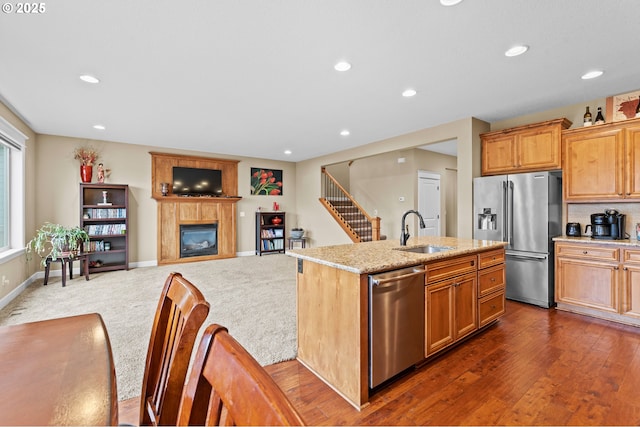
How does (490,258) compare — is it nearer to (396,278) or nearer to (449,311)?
(449,311)

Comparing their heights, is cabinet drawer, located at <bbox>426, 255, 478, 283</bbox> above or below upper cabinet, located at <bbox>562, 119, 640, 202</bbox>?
below

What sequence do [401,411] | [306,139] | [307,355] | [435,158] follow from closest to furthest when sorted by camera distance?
[401,411] < [307,355] < [306,139] < [435,158]

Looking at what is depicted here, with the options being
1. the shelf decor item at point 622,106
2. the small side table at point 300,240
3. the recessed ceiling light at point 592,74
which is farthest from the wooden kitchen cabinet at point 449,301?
the small side table at point 300,240

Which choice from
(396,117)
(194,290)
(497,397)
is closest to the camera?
(194,290)

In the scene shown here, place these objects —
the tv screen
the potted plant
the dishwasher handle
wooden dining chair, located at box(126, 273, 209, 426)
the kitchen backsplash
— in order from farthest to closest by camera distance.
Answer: the tv screen → the potted plant → the kitchen backsplash → the dishwasher handle → wooden dining chair, located at box(126, 273, 209, 426)

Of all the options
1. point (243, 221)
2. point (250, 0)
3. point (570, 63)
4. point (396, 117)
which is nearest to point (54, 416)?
point (250, 0)

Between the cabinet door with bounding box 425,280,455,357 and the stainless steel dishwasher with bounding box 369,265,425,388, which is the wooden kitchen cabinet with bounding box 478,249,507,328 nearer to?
the cabinet door with bounding box 425,280,455,357

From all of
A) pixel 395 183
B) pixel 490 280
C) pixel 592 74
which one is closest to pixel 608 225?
pixel 592 74

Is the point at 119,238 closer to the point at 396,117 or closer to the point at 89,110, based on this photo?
the point at 89,110

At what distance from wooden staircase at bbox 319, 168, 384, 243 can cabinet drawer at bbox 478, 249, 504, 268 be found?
3.73m

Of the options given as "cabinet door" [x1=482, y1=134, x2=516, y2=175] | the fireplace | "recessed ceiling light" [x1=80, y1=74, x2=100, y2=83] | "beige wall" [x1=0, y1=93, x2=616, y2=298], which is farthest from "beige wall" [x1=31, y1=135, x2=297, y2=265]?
"cabinet door" [x1=482, y1=134, x2=516, y2=175]

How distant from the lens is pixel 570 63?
278 centimetres

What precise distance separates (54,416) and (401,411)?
179cm

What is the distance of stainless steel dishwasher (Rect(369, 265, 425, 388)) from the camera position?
1.93 m
